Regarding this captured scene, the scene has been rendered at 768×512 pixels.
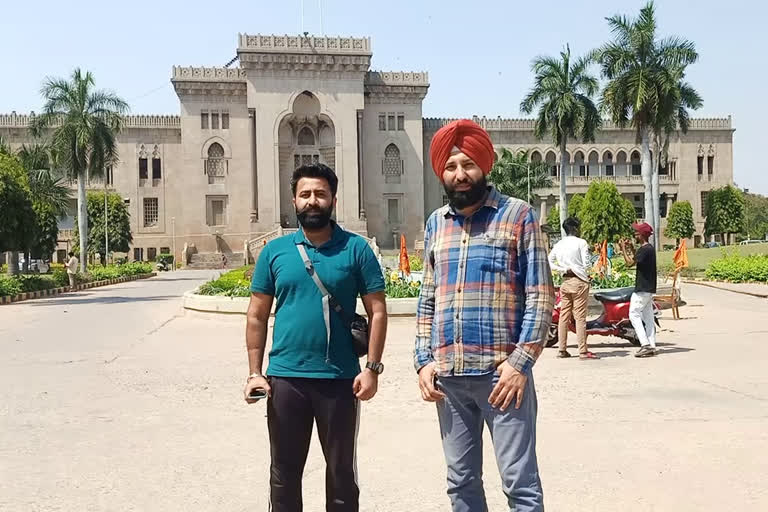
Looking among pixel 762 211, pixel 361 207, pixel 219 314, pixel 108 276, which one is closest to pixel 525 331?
pixel 219 314

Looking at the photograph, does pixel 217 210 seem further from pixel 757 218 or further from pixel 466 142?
pixel 757 218

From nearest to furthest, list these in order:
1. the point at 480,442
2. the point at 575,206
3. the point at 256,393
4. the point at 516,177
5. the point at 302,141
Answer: the point at 480,442
the point at 256,393
the point at 516,177
the point at 575,206
the point at 302,141

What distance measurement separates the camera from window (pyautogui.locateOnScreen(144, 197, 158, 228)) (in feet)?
179

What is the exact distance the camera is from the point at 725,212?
57.6m

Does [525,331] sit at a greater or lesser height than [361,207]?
lesser

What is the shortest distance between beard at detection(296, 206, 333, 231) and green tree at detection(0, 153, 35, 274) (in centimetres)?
2175

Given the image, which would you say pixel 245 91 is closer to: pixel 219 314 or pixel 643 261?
pixel 219 314

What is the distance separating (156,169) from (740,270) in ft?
139

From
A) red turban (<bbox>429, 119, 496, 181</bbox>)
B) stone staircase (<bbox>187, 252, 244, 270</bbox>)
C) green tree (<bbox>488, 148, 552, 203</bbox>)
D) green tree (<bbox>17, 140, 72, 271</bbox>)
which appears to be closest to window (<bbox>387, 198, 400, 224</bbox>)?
green tree (<bbox>488, 148, 552, 203</bbox>)

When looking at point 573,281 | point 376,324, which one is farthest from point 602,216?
point 376,324

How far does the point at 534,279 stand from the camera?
300 cm

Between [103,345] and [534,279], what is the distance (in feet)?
33.3

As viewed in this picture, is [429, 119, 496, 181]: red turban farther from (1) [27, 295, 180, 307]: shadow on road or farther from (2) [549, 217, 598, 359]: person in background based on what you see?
(1) [27, 295, 180, 307]: shadow on road

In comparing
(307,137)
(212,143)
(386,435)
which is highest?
(307,137)
